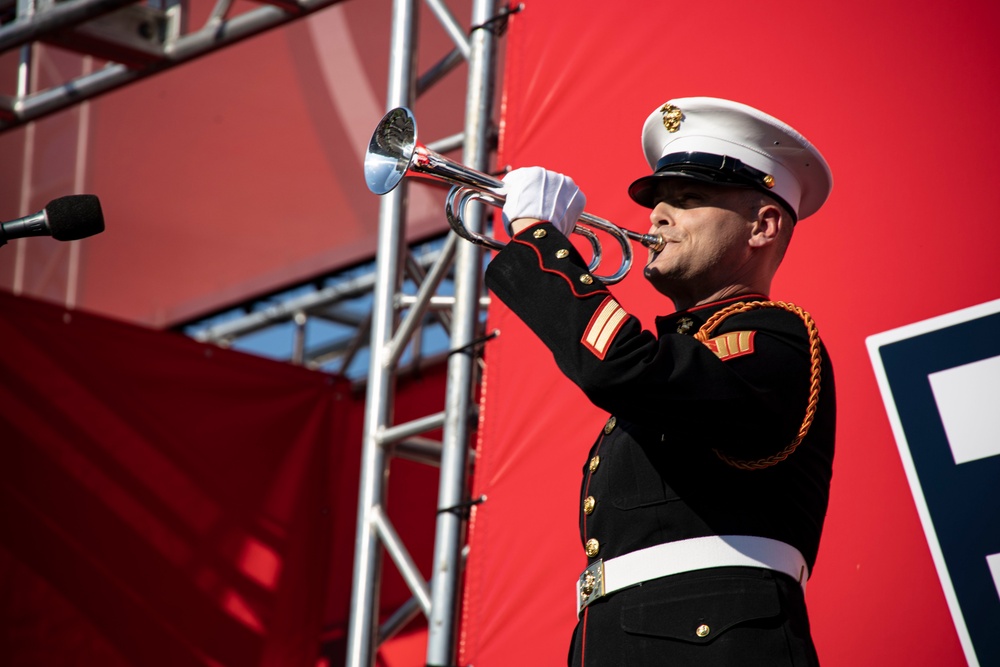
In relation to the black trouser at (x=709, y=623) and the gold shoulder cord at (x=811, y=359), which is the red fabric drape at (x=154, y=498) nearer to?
the black trouser at (x=709, y=623)

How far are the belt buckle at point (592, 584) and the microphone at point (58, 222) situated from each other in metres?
0.94

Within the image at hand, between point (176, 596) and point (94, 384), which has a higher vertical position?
point (94, 384)

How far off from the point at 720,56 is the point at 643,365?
1540 millimetres

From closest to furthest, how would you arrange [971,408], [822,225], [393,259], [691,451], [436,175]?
[691,451], [436,175], [971,408], [822,225], [393,259]

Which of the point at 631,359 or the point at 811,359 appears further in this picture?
the point at 811,359

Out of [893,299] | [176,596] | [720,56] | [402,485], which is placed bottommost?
[893,299]

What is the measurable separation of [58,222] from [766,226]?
1137 mm

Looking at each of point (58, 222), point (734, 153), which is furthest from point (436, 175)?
point (58, 222)

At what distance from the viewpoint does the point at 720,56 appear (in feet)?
10.2

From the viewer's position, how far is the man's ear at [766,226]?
82.7 inches

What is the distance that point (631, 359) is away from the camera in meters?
1.78

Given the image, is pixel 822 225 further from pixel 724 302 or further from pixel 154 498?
pixel 154 498

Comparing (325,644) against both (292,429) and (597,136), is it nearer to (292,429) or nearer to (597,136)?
(292,429)

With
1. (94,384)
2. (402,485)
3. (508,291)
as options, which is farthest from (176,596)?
(508,291)
